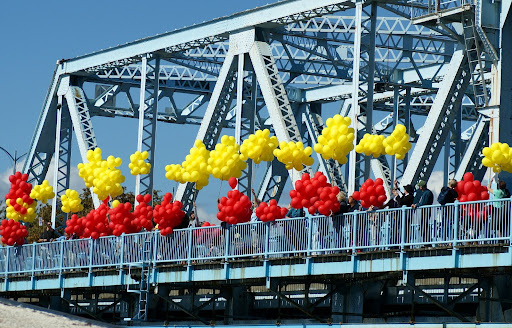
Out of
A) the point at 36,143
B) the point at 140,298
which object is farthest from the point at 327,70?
the point at 140,298

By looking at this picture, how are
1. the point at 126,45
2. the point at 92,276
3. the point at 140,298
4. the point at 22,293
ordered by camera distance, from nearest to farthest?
the point at 140,298 < the point at 92,276 < the point at 22,293 < the point at 126,45

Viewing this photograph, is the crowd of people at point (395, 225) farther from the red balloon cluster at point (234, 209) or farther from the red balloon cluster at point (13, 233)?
the red balloon cluster at point (13, 233)

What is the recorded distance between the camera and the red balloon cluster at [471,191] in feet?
83.8

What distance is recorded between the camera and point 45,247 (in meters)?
38.2

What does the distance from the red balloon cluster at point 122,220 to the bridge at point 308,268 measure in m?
0.42

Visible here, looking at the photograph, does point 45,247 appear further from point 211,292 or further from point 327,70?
point 327,70

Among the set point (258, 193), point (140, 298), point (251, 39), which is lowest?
point (140, 298)

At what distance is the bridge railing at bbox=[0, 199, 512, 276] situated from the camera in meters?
24.8

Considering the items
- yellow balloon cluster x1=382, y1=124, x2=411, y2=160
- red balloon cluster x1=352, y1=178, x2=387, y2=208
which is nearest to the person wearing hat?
red balloon cluster x1=352, y1=178, x2=387, y2=208

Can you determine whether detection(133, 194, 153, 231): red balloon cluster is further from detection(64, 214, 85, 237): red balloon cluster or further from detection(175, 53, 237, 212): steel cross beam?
detection(175, 53, 237, 212): steel cross beam

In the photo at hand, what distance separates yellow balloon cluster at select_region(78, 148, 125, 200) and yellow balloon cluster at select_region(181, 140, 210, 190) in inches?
203

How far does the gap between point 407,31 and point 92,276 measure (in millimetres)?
15452

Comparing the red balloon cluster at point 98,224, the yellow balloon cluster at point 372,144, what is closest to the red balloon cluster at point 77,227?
the red balloon cluster at point 98,224

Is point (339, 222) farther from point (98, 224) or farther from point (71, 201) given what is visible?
point (71, 201)
